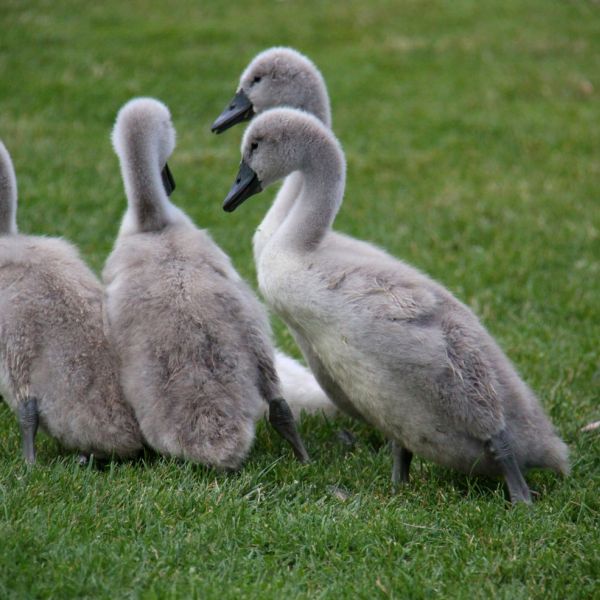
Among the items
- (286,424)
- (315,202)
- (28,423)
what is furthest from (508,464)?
(28,423)

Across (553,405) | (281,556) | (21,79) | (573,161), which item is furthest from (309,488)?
(21,79)

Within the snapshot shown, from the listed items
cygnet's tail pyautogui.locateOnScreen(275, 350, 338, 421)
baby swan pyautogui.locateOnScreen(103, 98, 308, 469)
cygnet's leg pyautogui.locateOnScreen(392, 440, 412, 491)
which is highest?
baby swan pyautogui.locateOnScreen(103, 98, 308, 469)

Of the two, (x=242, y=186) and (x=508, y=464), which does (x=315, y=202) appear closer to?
(x=242, y=186)

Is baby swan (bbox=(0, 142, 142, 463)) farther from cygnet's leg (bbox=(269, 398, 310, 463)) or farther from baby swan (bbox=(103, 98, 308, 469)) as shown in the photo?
cygnet's leg (bbox=(269, 398, 310, 463))

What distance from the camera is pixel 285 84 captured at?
6.76 meters

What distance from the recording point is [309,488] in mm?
5164

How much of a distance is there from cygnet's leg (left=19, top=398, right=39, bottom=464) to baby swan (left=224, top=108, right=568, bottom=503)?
1317 mm

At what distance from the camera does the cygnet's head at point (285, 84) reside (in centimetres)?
674

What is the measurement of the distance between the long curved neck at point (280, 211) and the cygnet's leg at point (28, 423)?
1.60 meters

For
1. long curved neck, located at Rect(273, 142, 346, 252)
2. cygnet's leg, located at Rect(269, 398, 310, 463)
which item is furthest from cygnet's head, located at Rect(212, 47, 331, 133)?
cygnet's leg, located at Rect(269, 398, 310, 463)

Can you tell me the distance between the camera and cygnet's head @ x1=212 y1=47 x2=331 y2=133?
6742mm

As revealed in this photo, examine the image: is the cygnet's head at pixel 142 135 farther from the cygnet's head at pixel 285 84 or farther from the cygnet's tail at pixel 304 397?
the cygnet's tail at pixel 304 397

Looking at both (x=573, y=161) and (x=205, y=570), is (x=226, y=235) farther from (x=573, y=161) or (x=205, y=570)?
(x=205, y=570)

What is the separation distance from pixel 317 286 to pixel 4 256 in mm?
1759
